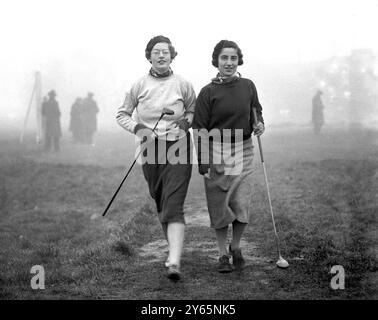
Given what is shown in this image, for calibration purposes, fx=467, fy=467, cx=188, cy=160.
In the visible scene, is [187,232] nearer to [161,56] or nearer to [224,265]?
[224,265]

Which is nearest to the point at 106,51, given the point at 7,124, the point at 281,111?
the point at 7,124

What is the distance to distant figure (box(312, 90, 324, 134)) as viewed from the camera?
62.6 ft

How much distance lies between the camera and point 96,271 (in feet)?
14.7

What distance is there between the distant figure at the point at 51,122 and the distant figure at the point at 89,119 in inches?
72.0

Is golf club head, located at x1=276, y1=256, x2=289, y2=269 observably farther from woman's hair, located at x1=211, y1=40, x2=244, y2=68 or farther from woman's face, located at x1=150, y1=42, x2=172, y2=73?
woman's face, located at x1=150, y1=42, x2=172, y2=73

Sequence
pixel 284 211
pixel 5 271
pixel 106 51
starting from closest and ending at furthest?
pixel 5 271 < pixel 284 211 < pixel 106 51

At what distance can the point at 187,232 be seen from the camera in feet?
20.1

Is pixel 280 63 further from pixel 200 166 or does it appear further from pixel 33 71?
pixel 200 166

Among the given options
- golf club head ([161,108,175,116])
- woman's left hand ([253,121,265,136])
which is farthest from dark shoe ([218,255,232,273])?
golf club head ([161,108,175,116])

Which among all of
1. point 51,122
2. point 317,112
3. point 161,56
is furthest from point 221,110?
point 317,112

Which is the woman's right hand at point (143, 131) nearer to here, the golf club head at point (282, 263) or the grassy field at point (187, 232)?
the grassy field at point (187, 232)

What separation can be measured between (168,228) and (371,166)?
7.35 meters

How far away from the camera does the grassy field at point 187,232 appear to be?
3975 millimetres

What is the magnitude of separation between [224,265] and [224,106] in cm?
144
